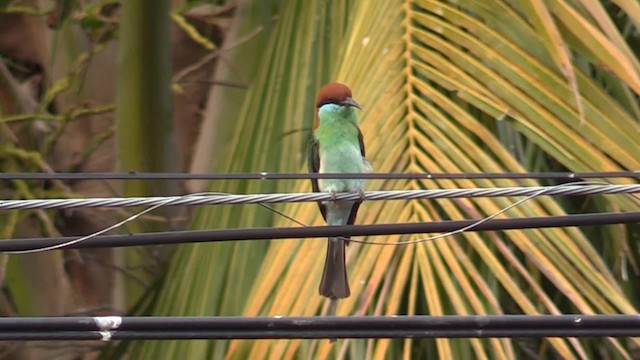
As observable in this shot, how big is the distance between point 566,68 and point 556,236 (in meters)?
0.46

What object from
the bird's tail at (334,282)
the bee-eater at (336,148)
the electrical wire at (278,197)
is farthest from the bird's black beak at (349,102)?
the electrical wire at (278,197)

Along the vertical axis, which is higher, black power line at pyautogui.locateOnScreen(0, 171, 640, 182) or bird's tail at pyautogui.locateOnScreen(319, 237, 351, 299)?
black power line at pyautogui.locateOnScreen(0, 171, 640, 182)

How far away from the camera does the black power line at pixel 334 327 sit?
8.93ft

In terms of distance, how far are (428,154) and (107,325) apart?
3.86 feet

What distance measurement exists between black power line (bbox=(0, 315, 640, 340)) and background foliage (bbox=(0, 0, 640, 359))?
2.03ft

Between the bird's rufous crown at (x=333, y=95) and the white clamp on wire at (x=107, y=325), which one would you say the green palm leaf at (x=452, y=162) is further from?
the white clamp on wire at (x=107, y=325)

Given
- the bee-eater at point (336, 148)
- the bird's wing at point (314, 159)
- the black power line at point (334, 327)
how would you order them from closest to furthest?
1. the black power line at point (334, 327)
2. the bee-eater at point (336, 148)
3. the bird's wing at point (314, 159)

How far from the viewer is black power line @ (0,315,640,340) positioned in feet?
8.93

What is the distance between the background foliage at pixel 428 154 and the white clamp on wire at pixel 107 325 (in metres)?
0.84

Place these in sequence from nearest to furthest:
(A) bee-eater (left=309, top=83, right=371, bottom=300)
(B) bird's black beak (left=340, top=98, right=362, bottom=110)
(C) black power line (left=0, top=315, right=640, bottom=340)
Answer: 1. (C) black power line (left=0, top=315, right=640, bottom=340)
2. (B) bird's black beak (left=340, top=98, right=362, bottom=110)
3. (A) bee-eater (left=309, top=83, right=371, bottom=300)

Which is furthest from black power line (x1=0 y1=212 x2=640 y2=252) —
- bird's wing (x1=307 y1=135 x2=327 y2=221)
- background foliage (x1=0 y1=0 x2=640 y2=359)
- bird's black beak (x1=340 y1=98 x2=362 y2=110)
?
bird's wing (x1=307 y1=135 x2=327 y2=221)

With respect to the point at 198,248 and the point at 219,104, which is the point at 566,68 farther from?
the point at 219,104

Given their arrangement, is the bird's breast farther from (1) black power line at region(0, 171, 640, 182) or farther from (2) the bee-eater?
(1) black power line at region(0, 171, 640, 182)

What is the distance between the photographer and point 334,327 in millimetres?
2748
